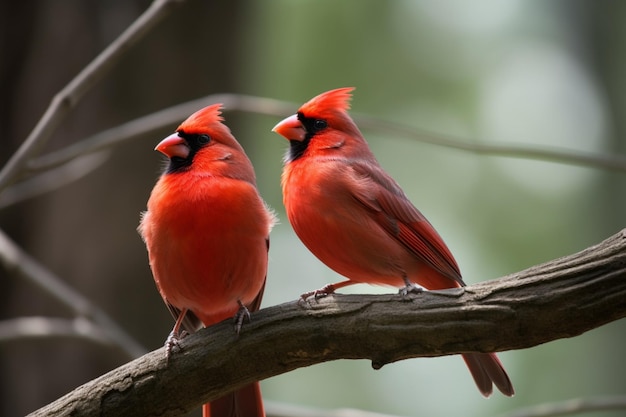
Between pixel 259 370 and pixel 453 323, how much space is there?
0.68 m

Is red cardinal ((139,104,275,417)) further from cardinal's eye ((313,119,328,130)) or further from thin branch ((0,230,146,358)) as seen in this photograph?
thin branch ((0,230,146,358))

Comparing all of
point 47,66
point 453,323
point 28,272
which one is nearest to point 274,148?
point 47,66

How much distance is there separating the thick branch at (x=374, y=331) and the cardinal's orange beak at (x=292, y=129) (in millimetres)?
893

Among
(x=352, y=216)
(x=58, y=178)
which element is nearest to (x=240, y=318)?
(x=352, y=216)

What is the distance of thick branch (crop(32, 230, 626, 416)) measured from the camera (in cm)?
253

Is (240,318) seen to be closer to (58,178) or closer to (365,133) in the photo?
(58,178)

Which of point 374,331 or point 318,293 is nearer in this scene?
point 374,331

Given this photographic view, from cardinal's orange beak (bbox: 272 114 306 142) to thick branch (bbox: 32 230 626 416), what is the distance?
893 mm

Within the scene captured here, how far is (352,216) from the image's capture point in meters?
3.39

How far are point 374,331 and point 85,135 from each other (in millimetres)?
3129

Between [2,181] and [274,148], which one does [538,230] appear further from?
[2,181]

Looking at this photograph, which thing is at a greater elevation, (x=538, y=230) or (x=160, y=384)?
(x=538, y=230)

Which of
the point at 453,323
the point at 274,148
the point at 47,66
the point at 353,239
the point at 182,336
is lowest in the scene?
the point at 453,323

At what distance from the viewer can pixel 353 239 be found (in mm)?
3332
